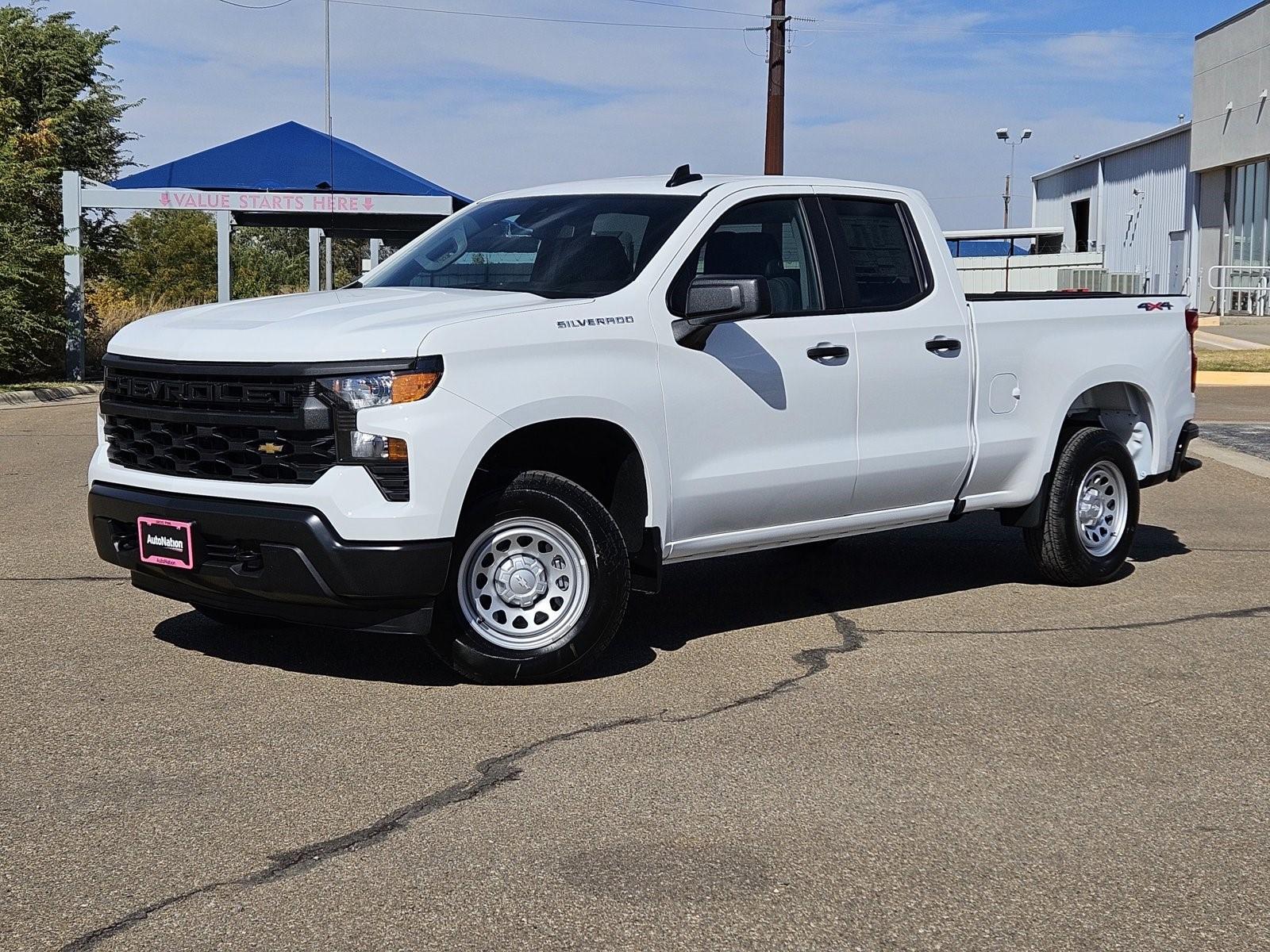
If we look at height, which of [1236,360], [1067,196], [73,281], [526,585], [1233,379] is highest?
[1067,196]

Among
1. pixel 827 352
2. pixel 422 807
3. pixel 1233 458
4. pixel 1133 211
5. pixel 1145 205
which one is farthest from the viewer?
pixel 1133 211

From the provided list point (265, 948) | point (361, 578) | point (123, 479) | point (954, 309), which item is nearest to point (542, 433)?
point (361, 578)

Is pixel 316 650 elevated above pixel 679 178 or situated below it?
below

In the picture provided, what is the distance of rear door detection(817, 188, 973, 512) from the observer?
7004 millimetres

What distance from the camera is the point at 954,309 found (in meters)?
7.34

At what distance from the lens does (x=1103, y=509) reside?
8266 mm

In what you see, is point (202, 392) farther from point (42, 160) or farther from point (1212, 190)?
point (1212, 190)

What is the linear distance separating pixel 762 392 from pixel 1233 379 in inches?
714

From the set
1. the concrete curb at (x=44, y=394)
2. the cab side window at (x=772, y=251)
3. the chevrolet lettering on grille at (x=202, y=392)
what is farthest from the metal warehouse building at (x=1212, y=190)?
the chevrolet lettering on grille at (x=202, y=392)

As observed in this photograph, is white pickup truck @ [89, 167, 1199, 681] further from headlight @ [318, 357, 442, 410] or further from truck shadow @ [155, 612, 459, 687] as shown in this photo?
truck shadow @ [155, 612, 459, 687]

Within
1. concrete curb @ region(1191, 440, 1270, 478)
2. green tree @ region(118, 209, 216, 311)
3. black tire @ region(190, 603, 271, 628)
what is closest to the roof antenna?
black tire @ region(190, 603, 271, 628)

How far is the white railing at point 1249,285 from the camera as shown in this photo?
140ft

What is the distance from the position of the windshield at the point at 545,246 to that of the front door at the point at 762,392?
25 cm

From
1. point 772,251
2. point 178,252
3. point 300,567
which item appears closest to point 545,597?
point 300,567
